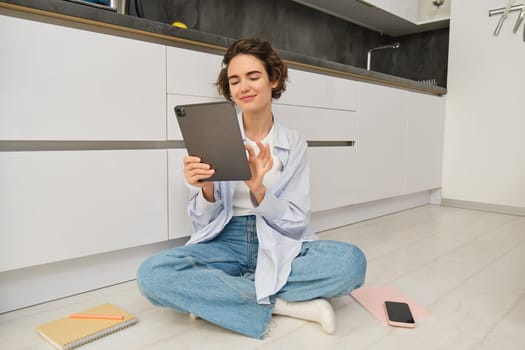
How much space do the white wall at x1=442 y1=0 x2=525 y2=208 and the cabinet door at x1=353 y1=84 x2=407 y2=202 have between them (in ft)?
1.96

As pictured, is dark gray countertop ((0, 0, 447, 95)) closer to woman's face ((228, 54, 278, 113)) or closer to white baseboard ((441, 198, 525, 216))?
woman's face ((228, 54, 278, 113))

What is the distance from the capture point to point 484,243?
2090 millimetres

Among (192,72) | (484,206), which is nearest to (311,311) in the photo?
(192,72)

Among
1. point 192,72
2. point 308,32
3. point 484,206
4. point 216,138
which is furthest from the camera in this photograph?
point 484,206

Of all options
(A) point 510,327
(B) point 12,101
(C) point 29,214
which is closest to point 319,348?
(A) point 510,327

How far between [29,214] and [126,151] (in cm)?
35

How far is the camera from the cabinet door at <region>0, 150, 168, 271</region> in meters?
1.18

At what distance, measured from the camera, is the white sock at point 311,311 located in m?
1.13

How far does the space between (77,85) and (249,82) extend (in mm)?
515

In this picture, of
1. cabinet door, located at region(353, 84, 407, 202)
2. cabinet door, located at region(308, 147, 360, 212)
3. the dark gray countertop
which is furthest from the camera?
cabinet door, located at region(353, 84, 407, 202)

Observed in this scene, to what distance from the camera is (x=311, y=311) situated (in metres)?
1.17

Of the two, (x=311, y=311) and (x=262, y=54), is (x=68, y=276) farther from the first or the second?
(x=262, y=54)

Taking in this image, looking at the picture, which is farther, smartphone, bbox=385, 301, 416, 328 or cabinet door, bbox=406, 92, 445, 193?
cabinet door, bbox=406, 92, 445, 193

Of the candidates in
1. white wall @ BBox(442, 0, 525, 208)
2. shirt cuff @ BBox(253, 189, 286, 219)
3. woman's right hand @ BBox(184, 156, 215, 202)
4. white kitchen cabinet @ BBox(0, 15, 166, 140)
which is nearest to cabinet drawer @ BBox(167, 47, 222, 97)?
white kitchen cabinet @ BBox(0, 15, 166, 140)
